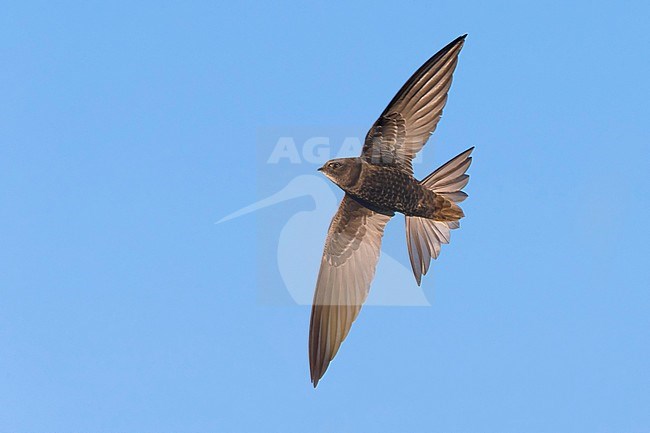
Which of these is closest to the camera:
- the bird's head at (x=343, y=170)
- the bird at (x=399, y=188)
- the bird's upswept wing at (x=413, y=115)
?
the bird's upswept wing at (x=413, y=115)

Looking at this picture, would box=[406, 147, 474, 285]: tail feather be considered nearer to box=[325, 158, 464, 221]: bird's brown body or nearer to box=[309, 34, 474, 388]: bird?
box=[309, 34, 474, 388]: bird

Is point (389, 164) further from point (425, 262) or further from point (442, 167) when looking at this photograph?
point (425, 262)

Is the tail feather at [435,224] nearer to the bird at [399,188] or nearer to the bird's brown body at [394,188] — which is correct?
the bird at [399,188]

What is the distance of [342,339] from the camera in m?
11.2

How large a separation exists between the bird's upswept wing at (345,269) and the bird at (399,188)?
0.04ft

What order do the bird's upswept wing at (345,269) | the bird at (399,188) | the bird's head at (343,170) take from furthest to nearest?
1. the bird's upswept wing at (345,269)
2. the bird's head at (343,170)
3. the bird at (399,188)

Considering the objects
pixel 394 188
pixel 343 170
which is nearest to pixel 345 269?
pixel 394 188

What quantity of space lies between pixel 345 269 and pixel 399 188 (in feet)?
5.83

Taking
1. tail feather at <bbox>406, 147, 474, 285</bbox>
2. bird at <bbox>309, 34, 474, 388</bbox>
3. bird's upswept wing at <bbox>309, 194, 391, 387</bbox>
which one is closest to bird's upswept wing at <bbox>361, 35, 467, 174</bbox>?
bird at <bbox>309, 34, 474, 388</bbox>

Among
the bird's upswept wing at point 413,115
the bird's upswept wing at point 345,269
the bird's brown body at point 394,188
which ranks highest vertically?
the bird's upswept wing at point 413,115

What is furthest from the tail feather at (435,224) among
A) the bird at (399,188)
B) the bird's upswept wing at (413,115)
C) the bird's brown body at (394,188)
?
the bird's upswept wing at (413,115)

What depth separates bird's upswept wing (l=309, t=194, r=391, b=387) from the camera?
11352 mm

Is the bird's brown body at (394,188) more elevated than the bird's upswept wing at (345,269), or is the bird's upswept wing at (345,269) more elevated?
the bird's brown body at (394,188)

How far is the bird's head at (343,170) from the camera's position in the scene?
34.0 feet
